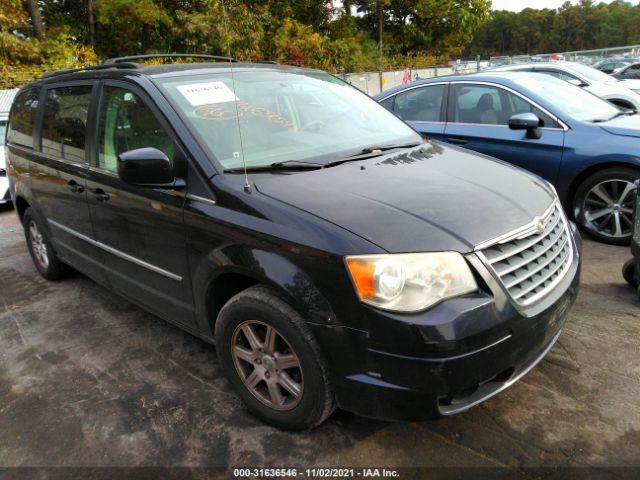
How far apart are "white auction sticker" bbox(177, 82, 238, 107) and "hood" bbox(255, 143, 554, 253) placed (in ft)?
2.28

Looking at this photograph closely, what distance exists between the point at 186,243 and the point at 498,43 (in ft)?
376

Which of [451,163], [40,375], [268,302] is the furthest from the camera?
[40,375]

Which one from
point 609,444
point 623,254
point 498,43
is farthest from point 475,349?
point 498,43

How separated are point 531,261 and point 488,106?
3601mm

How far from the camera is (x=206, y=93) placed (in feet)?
9.90

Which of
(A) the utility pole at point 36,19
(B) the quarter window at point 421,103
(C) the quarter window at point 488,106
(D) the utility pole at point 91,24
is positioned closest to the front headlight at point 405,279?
(C) the quarter window at point 488,106

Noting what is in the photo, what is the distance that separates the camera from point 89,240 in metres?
3.67

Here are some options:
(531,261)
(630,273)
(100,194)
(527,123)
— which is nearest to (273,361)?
(531,261)

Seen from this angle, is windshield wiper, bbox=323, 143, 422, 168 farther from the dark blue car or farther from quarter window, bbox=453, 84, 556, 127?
quarter window, bbox=453, 84, 556, 127

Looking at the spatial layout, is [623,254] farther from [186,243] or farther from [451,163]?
[186,243]

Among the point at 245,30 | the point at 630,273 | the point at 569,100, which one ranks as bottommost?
the point at 630,273

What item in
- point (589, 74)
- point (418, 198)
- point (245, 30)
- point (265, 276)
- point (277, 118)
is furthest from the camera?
point (245, 30)

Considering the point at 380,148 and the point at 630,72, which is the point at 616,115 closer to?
the point at 380,148

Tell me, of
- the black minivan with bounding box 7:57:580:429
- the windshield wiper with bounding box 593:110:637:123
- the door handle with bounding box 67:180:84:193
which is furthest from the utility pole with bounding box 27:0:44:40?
the windshield wiper with bounding box 593:110:637:123
